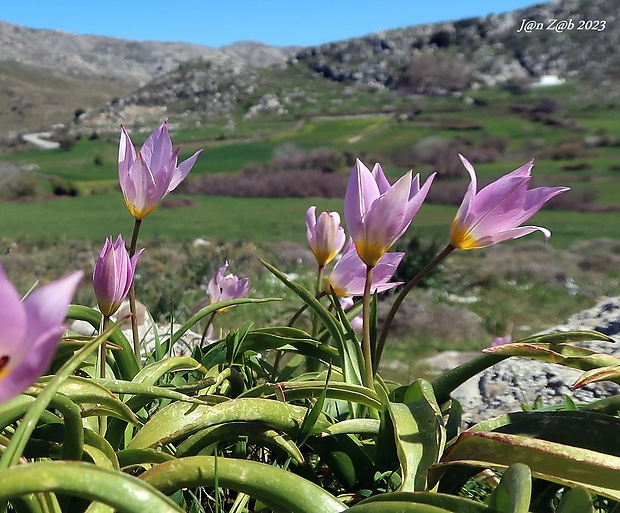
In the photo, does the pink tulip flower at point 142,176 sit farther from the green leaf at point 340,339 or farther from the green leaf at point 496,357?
the green leaf at point 496,357

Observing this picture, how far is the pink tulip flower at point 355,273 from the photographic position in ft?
3.95

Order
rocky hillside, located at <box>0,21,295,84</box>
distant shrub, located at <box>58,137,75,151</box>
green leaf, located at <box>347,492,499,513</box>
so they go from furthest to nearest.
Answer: rocky hillside, located at <box>0,21,295,84</box>, distant shrub, located at <box>58,137,75,151</box>, green leaf, located at <box>347,492,499,513</box>

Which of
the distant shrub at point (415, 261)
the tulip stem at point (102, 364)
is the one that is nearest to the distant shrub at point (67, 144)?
the distant shrub at point (415, 261)

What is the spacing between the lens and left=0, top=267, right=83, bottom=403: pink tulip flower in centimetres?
36

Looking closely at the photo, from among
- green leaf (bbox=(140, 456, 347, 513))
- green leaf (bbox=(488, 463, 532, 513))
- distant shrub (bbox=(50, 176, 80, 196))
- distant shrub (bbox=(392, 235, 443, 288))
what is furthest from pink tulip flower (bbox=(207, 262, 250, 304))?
distant shrub (bbox=(50, 176, 80, 196))

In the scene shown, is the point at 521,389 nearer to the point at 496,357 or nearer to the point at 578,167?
the point at 496,357

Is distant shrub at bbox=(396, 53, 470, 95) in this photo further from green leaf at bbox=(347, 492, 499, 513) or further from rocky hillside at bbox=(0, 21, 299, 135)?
green leaf at bbox=(347, 492, 499, 513)

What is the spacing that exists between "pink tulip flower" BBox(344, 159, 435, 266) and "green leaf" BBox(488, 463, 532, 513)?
0.38 meters

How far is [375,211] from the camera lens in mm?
935

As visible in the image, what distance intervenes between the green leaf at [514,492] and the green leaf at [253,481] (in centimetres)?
17

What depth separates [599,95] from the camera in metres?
43.9

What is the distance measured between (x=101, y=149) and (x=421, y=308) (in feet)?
112

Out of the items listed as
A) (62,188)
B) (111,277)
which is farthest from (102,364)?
(62,188)

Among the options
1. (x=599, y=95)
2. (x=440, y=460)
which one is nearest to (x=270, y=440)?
(x=440, y=460)
